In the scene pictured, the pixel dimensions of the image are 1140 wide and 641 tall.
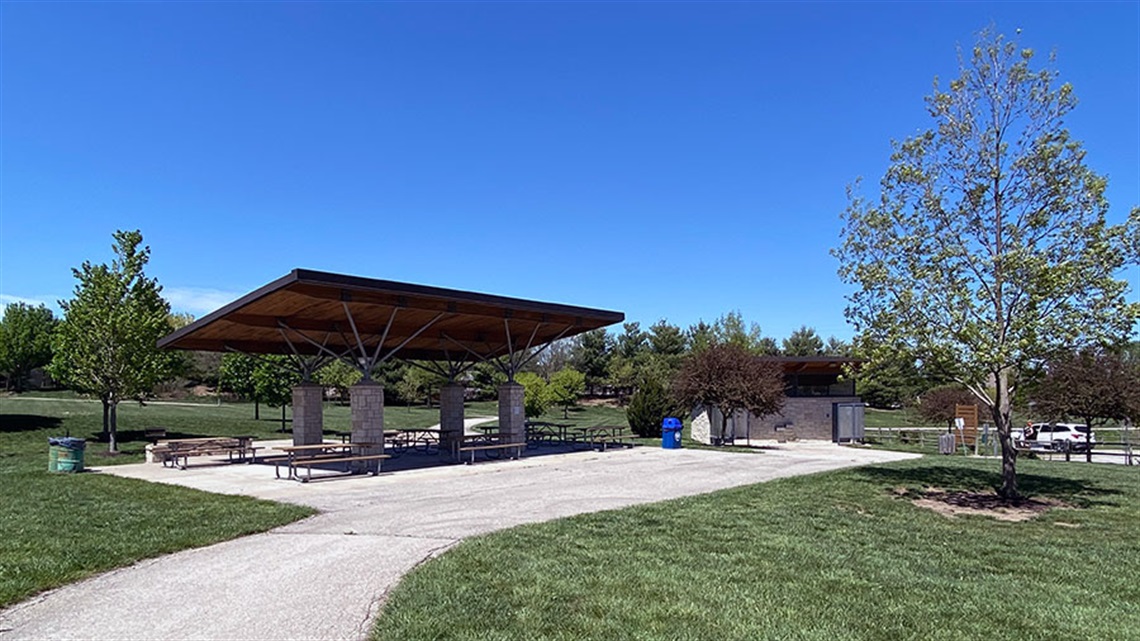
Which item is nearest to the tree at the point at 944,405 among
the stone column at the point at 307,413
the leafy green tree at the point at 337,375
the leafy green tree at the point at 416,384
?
the stone column at the point at 307,413

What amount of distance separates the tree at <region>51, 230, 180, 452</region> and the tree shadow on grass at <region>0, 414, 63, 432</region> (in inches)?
191

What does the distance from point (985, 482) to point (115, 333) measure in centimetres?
2300

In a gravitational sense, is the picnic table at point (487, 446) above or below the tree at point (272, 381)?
below

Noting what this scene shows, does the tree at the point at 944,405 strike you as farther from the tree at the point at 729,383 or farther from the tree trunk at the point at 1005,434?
the tree trunk at the point at 1005,434

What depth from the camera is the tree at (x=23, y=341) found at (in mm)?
47103

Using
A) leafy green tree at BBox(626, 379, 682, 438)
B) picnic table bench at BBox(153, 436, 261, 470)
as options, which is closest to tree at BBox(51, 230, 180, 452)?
picnic table bench at BBox(153, 436, 261, 470)

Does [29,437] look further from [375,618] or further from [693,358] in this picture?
[375,618]

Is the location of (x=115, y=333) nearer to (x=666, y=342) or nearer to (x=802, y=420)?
(x=802, y=420)

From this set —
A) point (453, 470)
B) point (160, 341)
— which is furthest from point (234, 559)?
point (160, 341)

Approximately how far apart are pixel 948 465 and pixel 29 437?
95.2 feet

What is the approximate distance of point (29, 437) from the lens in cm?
2472

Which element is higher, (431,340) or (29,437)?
(431,340)

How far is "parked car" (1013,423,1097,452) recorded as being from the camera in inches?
1214

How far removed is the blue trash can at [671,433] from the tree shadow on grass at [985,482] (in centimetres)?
748
